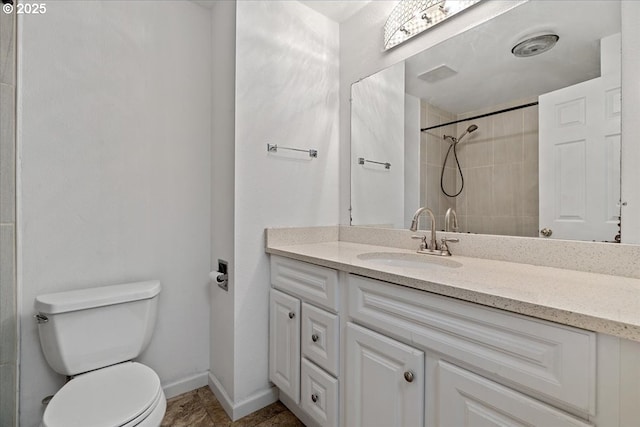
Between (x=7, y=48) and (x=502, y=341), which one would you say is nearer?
(x=502, y=341)

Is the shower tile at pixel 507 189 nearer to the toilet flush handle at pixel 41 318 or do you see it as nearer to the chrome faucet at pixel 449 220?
the chrome faucet at pixel 449 220

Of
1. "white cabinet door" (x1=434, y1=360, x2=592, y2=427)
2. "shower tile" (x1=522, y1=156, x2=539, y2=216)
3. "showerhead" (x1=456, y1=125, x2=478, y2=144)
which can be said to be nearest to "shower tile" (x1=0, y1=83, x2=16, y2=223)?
"white cabinet door" (x1=434, y1=360, x2=592, y2=427)

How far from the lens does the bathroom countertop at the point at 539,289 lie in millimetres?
599

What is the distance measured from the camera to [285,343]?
148 centimetres

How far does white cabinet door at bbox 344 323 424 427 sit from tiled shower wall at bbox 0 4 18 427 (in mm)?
1364

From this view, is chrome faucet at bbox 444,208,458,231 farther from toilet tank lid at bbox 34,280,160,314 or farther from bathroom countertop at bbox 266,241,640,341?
toilet tank lid at bbox 34,280,160,314

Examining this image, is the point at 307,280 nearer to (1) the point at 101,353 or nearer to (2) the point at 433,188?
(2) the point at 433,188

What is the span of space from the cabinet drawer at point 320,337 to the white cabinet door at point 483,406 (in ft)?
1.45

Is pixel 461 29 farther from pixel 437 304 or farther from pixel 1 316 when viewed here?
pixel 1 316

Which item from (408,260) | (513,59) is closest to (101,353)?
(408,260)

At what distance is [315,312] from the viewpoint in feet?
4.23

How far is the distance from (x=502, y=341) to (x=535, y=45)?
119 centimetres

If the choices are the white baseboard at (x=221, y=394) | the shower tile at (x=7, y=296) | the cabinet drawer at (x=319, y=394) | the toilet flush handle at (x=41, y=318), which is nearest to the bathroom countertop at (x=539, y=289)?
the cabinet drawer at (x=319, y=394)

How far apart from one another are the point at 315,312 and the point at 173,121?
4.31 feet
